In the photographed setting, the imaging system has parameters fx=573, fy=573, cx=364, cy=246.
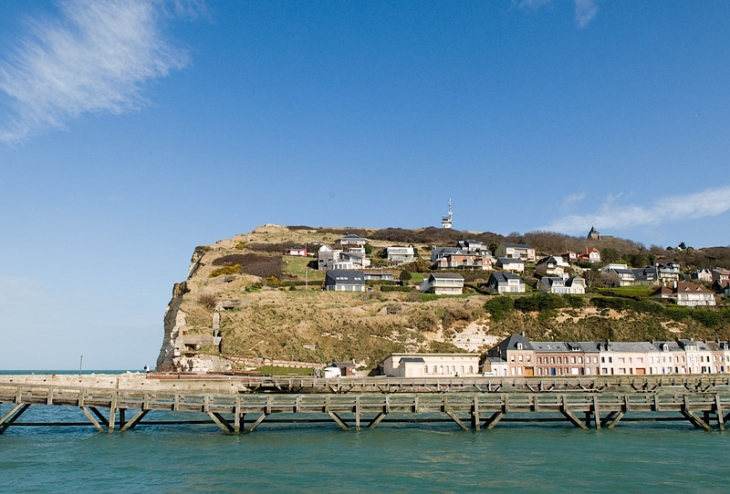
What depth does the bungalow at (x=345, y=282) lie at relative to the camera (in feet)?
303

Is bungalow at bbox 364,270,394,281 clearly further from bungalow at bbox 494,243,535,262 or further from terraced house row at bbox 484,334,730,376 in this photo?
terraced house row at bbox 484,334,730,376

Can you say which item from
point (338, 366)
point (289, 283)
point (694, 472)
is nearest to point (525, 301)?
point (338, 366)

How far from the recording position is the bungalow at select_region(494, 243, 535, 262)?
406 feet

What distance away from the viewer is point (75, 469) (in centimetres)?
2033

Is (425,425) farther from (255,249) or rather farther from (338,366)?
(255,249)

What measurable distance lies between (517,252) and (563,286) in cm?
2992

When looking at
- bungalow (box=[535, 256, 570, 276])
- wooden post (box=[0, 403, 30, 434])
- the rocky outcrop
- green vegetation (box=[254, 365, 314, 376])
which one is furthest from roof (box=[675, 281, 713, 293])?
wooden post (box=[0, 403, 30, 434])

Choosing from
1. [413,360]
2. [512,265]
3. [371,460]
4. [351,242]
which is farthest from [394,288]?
[371,460]

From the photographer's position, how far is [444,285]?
91688mm

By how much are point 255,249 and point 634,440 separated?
108879 millimetres

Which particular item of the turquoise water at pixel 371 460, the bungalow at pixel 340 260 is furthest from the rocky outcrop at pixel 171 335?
A: the turquoise water at pixel 371 460

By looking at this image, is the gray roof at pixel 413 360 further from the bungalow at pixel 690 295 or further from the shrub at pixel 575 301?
the bungalow at pixel 690 295

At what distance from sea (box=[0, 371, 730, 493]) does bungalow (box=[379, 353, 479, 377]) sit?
32.2 metres

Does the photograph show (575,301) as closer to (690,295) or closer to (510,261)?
(690,295)
